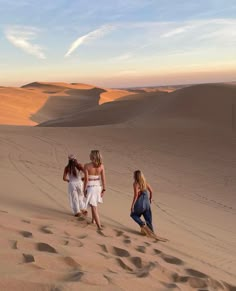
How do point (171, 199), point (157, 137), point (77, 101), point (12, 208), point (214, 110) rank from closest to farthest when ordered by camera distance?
point (12, 208) → point (171, 199) → point (157, 137) → point (214, 110) → point (77, 101)

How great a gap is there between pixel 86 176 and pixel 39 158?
27.1ft

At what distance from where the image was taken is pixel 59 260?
13.4ft

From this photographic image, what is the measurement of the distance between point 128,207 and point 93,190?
96.3 inches

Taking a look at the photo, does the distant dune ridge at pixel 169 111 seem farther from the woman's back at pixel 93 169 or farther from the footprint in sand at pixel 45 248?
the footprint in sand at pixel 45 248

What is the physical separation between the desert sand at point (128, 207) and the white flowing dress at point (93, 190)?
0.39 m

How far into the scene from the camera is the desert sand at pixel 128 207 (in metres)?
4.00

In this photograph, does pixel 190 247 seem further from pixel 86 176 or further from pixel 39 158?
pixel 39 158

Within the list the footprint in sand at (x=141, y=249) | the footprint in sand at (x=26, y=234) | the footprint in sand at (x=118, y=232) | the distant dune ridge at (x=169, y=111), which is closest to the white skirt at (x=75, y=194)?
the footprint in sand at (x=118, y=232)

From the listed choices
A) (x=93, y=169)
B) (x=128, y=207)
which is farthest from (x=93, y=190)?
(x=128, y=207)

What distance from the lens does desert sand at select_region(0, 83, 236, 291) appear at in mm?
3996

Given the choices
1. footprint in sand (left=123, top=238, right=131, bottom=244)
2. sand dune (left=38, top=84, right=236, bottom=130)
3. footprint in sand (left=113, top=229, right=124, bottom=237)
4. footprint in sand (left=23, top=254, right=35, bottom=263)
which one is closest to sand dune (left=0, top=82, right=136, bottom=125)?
sand dune (left=38, top=84, right=236, bottom=130)

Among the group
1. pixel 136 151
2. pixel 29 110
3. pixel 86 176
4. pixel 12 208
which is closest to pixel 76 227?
pixel 86 176

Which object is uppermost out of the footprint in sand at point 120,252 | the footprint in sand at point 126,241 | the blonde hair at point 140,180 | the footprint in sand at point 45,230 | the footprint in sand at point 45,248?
the blonde hair at point 140,180

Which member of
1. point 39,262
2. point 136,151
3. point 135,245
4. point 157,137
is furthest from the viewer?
point 157,137
